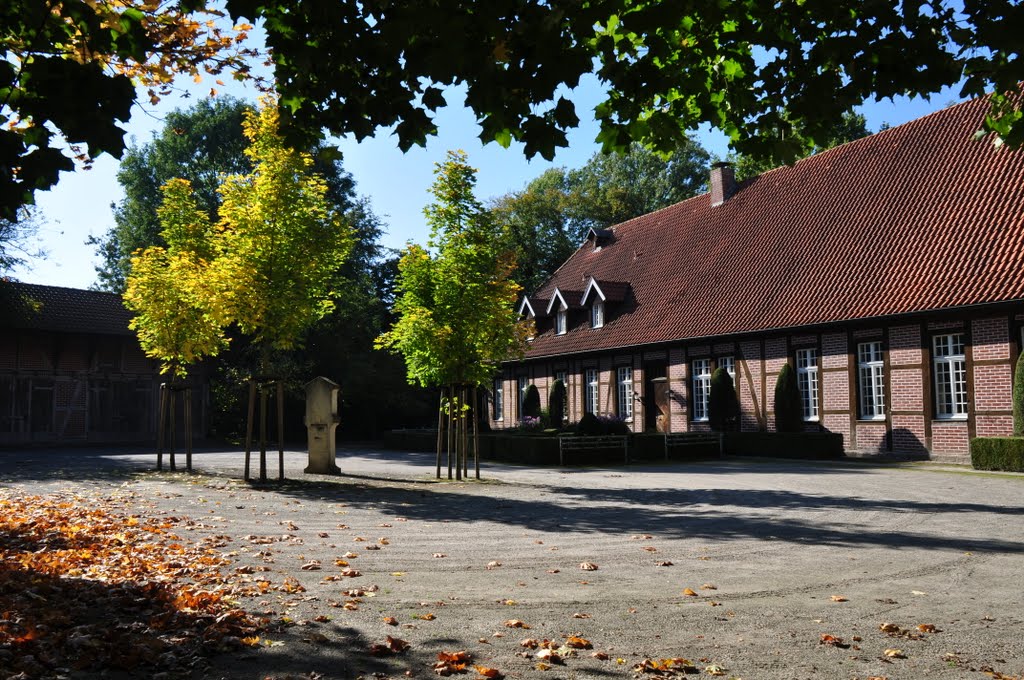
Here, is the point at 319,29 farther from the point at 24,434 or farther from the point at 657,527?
the point at 24,434

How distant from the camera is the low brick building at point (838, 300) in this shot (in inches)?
778

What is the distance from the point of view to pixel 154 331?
765 inches

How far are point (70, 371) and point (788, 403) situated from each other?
2895cm

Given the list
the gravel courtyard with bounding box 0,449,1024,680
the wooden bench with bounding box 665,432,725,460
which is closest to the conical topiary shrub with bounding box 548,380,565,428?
the wooden bench with bounding box 665,432,725,460

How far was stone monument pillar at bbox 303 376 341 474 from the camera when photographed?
61.5 ft

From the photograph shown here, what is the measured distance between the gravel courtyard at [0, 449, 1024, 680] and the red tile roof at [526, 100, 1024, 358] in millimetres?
7036

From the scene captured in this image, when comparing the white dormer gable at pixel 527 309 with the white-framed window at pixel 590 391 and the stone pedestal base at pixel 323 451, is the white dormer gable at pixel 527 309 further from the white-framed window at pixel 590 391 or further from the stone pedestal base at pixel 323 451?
the stone pedestal base at pixel 323 451

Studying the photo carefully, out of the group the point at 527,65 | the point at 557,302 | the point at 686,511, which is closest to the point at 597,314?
the point at 557,302

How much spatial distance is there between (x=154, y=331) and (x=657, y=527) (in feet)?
45.2

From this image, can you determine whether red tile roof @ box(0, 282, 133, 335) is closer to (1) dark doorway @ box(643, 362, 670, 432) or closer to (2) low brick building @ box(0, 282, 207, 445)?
(2) low brick building @ box(0, 282, 207, 445)

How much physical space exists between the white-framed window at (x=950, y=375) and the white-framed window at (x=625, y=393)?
37.7 feet

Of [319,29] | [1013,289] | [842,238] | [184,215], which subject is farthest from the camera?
[842,238]

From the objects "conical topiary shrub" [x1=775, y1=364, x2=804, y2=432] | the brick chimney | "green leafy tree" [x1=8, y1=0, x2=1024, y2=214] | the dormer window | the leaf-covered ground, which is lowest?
the leaf-covered ground

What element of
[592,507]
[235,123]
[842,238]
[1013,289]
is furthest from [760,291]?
[235,123]
